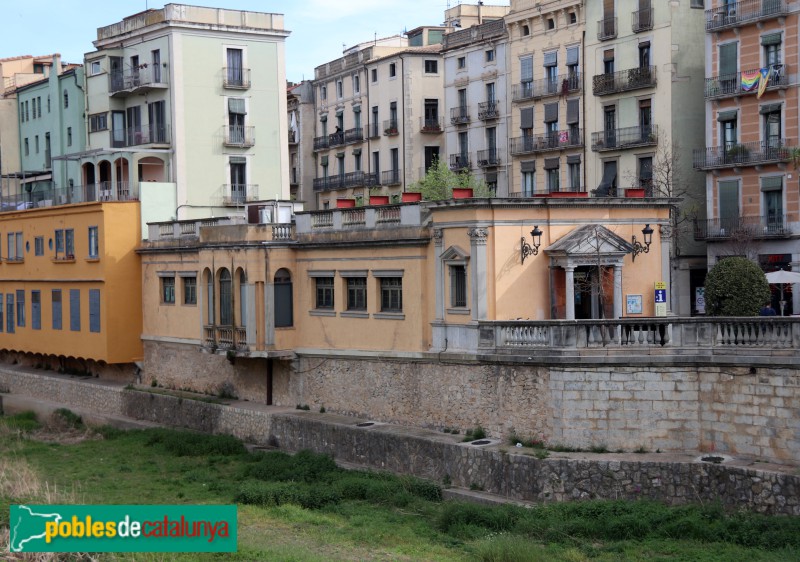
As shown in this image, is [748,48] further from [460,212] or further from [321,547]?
[321,547]

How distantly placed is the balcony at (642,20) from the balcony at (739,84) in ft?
15.6

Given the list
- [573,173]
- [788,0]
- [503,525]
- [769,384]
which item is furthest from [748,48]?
[503,525]

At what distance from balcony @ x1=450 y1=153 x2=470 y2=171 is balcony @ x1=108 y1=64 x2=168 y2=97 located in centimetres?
2016

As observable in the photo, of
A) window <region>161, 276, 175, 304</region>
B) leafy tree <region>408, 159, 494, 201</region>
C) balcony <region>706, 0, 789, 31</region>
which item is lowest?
window <region>161, 276, 175, 304</region>

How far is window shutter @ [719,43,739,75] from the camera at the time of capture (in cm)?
4534

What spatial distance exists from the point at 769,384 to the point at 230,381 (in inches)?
758

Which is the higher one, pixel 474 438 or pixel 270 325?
pixel 270 325

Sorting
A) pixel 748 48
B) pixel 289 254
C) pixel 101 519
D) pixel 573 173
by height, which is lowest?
pixel 101 519

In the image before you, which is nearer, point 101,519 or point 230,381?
point 101,519

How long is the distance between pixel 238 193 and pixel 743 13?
20.7 metres

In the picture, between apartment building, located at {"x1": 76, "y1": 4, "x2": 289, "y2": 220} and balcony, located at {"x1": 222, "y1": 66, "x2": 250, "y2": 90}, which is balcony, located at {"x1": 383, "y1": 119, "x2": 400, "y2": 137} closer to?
apartment building, located at {"x1": 76, "y1": 4, "x2": 289, "y2": 220}

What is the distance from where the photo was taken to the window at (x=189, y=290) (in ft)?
132

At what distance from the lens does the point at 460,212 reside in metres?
29.7

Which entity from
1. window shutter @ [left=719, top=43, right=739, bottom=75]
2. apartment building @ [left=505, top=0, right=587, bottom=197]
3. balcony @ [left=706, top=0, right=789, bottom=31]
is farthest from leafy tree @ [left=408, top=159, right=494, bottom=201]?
balcony @ [left=706, top=0, right=789, bottom=31]
